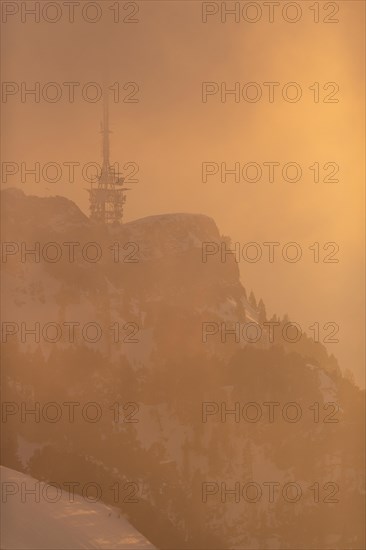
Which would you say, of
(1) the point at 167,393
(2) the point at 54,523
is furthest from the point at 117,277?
(2) the point at 54,523

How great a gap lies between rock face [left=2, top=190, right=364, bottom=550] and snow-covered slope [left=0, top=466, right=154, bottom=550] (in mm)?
3340

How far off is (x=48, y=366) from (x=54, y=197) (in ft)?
11.5

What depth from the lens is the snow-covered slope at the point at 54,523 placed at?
975 centimetres

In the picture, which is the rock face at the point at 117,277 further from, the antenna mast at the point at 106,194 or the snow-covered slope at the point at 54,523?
the snow-covered slope at the point at 54,523

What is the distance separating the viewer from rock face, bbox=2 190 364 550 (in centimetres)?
1656

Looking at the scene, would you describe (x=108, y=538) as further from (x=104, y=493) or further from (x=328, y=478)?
(x=328, y=478)

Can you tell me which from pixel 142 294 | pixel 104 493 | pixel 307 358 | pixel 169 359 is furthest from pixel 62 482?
pixel 307 358

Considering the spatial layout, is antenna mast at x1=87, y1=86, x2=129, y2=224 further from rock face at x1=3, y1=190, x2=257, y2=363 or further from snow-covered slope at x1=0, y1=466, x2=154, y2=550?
snow-covered slope at x1=0, y1=466, x2=154, y2=550

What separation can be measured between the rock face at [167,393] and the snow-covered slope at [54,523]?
11.0 ft

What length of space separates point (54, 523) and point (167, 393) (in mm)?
7307

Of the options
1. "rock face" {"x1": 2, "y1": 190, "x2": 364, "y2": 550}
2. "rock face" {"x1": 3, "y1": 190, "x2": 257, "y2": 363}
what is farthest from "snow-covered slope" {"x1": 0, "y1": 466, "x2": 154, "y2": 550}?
"rock face" {"x1": 3, "y1": 190, "x2": 257, "y2": 363}

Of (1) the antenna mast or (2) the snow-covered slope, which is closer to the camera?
(2) the snow-covered slope

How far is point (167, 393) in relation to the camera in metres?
17.7

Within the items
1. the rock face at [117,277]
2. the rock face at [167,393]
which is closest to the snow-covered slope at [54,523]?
the rock face at [167,393]
